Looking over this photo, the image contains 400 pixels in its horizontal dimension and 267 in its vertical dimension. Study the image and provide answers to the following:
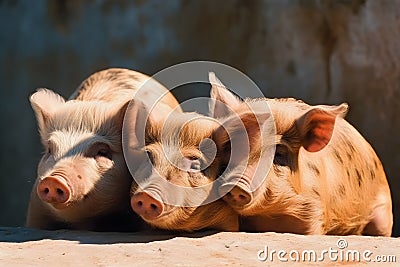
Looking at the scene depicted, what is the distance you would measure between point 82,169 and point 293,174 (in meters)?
0.88

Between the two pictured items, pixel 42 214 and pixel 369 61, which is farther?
pixel 369 61

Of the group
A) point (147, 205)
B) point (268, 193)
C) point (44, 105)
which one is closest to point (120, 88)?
point (44, 105)

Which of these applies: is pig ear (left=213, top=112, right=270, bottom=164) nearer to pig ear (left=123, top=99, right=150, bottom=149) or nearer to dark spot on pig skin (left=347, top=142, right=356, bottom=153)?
pig ear (left=123, top=99, right=150, bottom=149)

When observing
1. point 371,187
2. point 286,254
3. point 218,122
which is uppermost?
point 218,122

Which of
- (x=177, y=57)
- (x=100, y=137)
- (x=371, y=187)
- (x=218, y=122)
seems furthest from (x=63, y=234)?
(x=177, y=57)

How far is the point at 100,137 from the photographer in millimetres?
4023

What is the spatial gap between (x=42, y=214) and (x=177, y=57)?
247 centimetres

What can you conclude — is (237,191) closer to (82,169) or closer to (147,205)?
(147,205)

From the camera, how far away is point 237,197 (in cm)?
369

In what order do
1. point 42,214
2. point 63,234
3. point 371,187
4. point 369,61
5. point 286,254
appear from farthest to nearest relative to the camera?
point 369,61
point 371,187
point 42,214
point 63,234
point 286,254

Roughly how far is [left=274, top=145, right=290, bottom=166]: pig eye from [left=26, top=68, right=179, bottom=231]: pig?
51 centimetres

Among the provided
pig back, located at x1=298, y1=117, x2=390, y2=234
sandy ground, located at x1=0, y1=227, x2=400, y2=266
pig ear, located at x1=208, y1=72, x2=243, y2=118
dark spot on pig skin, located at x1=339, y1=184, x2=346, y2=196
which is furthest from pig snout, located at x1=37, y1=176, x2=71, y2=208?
dark spot on pig skin, located at x1=339, y1=184, x2=346, y2=196

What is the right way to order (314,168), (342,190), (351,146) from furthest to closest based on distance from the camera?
(351,146) < (342,190) < (314,168)

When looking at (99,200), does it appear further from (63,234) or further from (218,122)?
(218,122)
